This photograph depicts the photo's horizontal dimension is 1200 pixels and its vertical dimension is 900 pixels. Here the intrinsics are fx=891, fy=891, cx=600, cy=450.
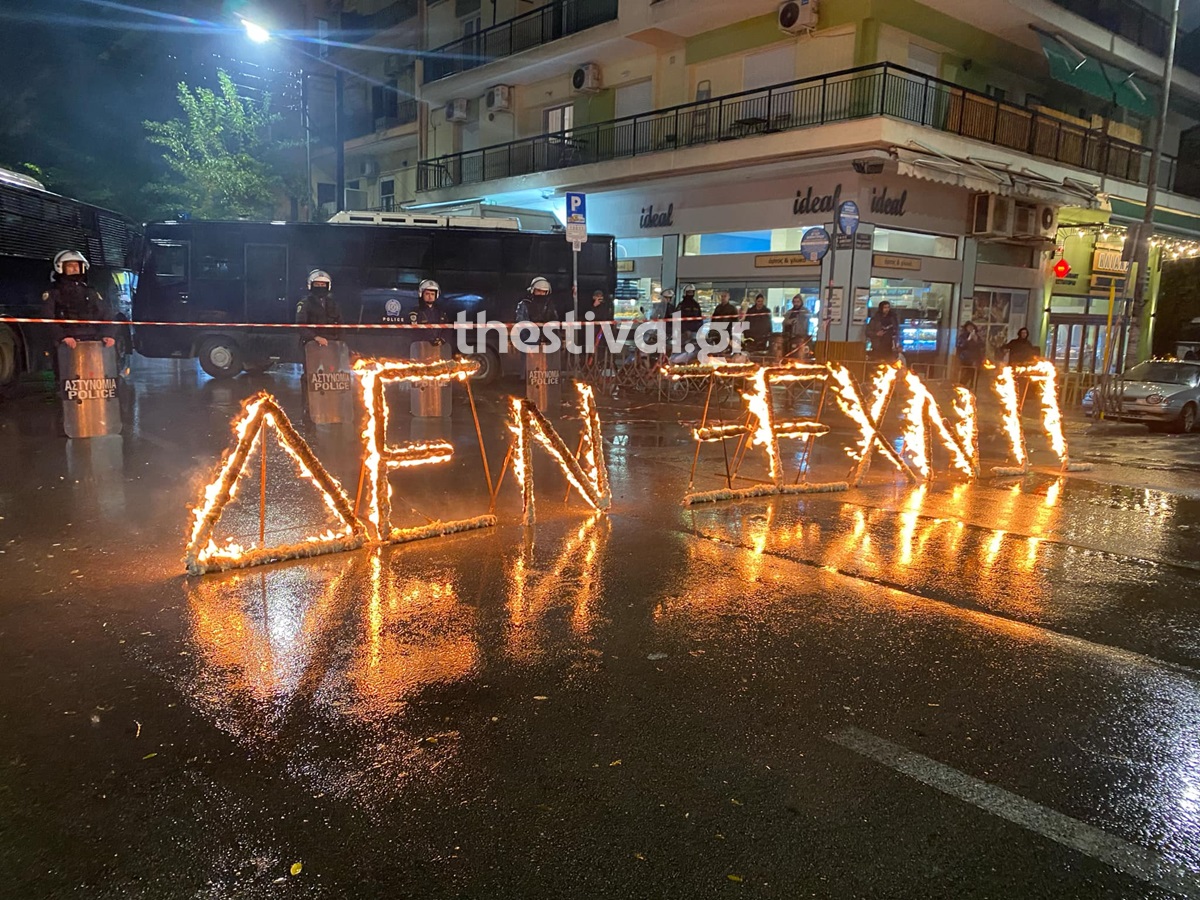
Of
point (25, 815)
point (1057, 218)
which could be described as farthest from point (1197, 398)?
point (25, 815)

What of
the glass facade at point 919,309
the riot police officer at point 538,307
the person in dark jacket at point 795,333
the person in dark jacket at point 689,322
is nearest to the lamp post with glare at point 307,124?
the person in dark jacket at point 689,322

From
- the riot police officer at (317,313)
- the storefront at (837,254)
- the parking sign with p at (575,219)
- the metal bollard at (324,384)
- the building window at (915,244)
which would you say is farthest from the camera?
the building window at (915,244)

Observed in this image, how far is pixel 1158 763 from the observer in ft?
12.1

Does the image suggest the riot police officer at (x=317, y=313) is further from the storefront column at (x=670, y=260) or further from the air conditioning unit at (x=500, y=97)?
the air conditioning unit at (x=500, y=97)

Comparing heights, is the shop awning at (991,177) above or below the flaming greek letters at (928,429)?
above

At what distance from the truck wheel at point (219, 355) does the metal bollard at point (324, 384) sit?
645 cm

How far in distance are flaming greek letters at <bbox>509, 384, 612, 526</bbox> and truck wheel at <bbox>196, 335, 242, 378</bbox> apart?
1269 centimetres

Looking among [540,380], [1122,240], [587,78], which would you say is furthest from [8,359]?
[1122,240]

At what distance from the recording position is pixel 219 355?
18266 millimetres

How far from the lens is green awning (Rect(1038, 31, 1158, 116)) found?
2131 centimetres

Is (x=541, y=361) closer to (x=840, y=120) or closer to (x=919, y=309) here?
(x=840, y=120)

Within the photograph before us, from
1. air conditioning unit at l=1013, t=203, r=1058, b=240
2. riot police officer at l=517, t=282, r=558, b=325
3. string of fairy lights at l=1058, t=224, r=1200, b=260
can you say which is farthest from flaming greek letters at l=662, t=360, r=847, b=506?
string of fairy lights at l=1058, t=224, r=1200, b=260

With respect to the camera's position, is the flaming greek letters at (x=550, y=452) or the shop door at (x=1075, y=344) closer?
the flaming greek letters at (x=550, y=452)

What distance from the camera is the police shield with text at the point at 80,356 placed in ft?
35.0
